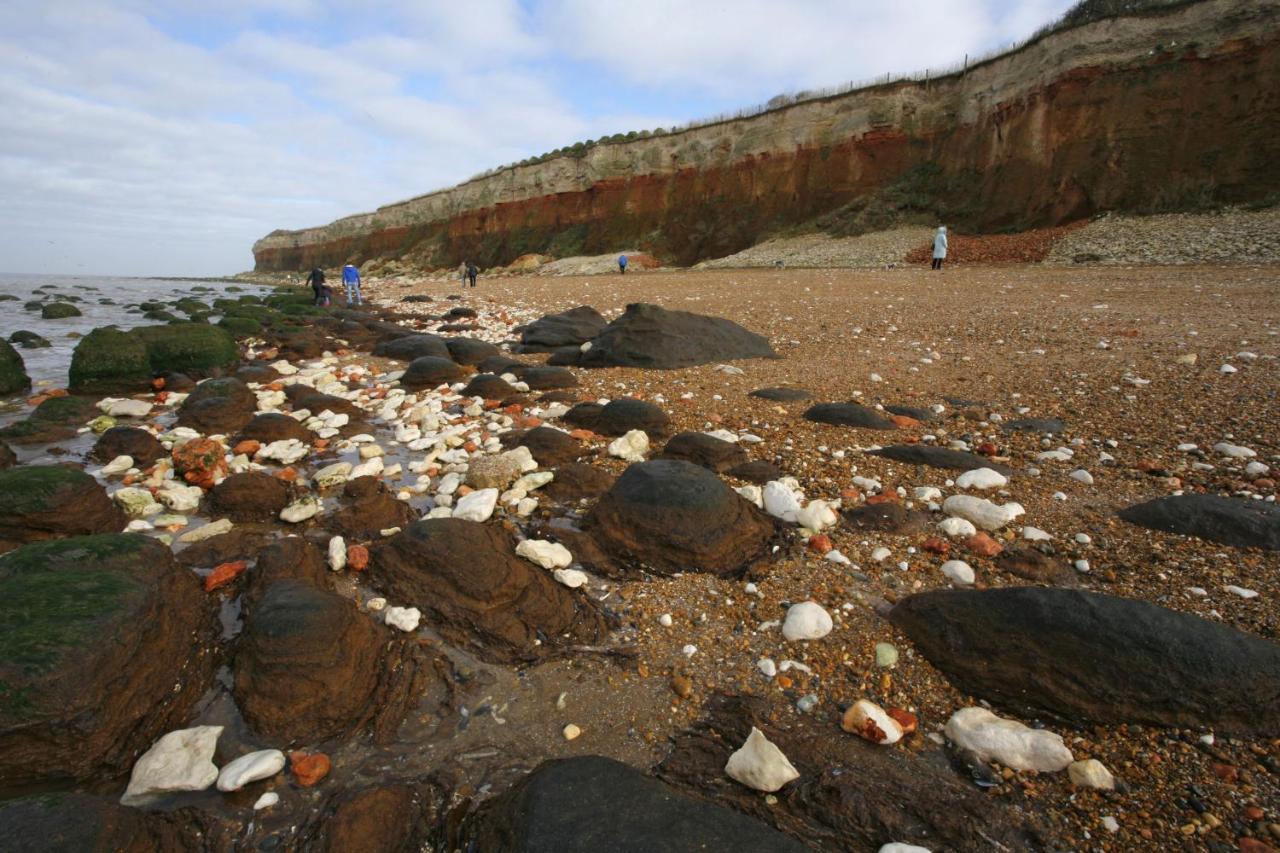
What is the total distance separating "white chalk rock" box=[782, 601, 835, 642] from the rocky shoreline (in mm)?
13

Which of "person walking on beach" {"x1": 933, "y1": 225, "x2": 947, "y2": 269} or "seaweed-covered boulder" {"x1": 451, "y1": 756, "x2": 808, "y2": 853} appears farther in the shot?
"person walking on beach" {"x1": 933, "y1": 225, "x2": 947, "y2": 269}

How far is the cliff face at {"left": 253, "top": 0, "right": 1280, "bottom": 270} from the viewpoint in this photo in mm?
17078

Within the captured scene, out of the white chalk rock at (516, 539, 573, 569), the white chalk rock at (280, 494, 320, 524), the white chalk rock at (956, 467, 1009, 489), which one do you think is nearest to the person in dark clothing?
the white chalk rock at (280, 494, 320, 524)

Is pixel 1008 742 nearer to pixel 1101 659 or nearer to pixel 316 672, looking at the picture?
pixel 1101 659

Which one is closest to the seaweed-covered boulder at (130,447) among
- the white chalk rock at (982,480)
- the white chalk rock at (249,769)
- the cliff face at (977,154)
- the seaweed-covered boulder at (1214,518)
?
the white chalk rock at (249,769)

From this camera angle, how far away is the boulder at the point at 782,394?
5272mm

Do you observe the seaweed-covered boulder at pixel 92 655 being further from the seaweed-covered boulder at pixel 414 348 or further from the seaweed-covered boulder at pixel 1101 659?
the seaweed-covered boulder at pixel 414 348

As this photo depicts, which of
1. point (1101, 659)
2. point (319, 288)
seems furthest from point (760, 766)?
point (319, 288)

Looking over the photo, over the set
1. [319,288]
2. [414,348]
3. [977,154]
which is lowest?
[414,348]

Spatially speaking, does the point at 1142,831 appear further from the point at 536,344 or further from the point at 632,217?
the point at 632,217

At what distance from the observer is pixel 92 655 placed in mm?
1992

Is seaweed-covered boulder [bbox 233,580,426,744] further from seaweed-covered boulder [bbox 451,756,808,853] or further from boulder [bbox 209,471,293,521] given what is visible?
boulder [bbox 209,471,293,521]

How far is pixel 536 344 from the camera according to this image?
8.78m

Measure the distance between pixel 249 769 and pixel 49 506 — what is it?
8.25ft
